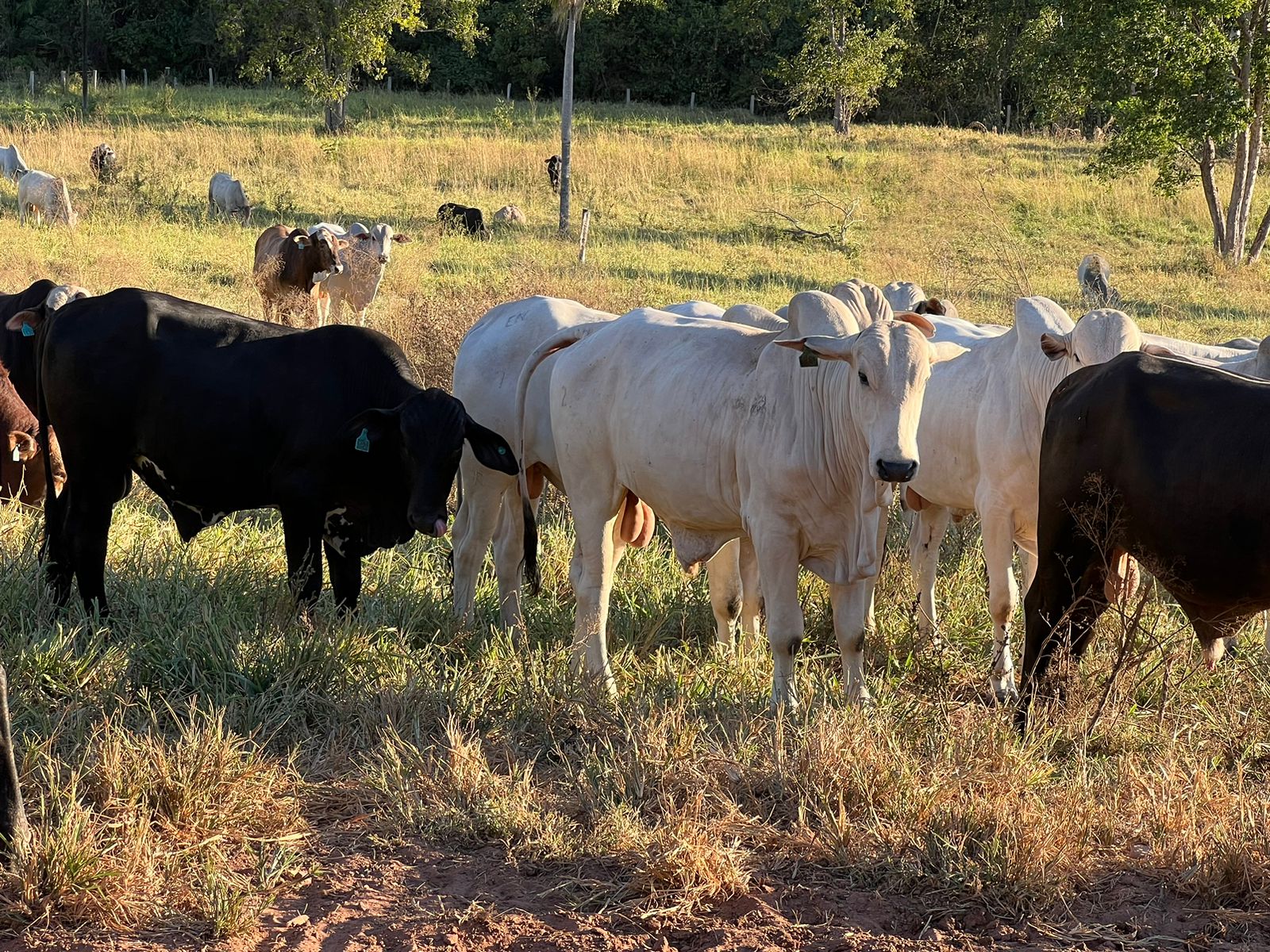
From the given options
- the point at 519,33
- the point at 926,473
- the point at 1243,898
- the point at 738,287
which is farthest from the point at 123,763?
the point at 519,33

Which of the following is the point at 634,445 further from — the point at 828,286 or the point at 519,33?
the point at 519,33

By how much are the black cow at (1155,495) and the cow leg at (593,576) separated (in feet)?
5.92

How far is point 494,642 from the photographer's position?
5.75m

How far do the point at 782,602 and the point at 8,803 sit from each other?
9.25 feet

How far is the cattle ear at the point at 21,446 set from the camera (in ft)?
24.9

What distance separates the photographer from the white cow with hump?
644cm

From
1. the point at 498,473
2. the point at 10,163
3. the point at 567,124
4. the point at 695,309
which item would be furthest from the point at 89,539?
the point at 10,163

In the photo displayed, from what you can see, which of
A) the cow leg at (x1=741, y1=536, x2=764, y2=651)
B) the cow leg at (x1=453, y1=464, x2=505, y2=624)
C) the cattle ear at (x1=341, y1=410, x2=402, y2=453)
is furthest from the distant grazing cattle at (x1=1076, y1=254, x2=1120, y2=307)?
the cattle ear at (x1=341, y1=410, x2=402, y2=453)

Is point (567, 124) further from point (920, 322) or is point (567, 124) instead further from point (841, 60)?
point (920, 322)

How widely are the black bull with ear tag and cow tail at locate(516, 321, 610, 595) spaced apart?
0.38 meters

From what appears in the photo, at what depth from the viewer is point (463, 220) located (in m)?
23.6

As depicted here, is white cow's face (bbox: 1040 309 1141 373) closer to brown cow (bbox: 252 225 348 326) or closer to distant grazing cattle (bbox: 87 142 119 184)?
brown cow (bbox: 252 225 348 326)

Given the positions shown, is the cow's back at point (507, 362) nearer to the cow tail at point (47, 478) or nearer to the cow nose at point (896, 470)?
the cow tail at point (47, 478)

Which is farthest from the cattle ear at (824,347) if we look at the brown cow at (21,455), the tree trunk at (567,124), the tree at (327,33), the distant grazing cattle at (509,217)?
the tree at (327,33)
